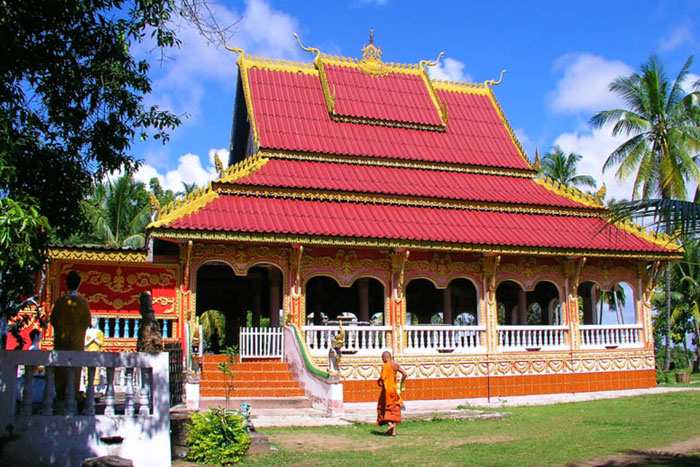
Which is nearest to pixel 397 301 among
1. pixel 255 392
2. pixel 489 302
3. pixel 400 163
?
pixel 489 302

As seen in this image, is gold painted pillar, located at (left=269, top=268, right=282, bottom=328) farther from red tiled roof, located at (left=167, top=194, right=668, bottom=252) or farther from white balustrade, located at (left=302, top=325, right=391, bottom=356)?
red tiled roof, located at (left=167, top=194, right=668, bottom=252)

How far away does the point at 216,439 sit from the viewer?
26.3ft

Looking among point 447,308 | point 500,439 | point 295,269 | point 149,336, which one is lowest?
point 500,439

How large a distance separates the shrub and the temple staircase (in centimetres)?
429

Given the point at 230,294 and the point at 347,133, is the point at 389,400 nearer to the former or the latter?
the point at 347,133

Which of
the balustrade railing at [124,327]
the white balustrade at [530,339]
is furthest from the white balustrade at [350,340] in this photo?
the white balustrade at [530,339]

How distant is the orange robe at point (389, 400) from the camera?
10.3 metres

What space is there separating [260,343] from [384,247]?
3361mm

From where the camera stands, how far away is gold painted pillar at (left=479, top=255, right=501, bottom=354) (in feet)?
53.3

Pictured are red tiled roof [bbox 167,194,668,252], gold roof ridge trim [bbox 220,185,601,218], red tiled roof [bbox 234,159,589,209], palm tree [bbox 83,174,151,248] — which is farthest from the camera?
palm tree [bbox 83,174,151,248]

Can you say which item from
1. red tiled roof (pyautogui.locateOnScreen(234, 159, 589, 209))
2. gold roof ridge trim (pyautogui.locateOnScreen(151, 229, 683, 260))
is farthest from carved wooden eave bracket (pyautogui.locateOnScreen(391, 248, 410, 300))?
red tiled roof (pyautogui.locateOnScreen(234, 159, 589, 209))

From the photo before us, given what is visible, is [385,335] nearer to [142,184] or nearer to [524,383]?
[524,383]

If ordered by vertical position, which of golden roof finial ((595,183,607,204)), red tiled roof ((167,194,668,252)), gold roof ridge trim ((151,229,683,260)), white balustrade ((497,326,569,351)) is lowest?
white balustrade ((497,326,569,351))

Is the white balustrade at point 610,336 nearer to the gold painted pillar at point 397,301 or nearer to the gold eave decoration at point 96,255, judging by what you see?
the gold painted pillar at point 397,301
